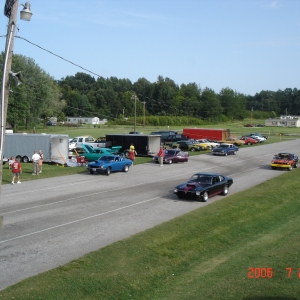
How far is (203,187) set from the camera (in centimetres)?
2144

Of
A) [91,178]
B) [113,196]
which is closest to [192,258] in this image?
[113,196]

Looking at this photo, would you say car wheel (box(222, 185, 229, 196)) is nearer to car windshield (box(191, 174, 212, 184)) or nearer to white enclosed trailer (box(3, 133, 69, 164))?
car windshield (box(191, 174, 212, 184))

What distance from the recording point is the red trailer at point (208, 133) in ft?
201

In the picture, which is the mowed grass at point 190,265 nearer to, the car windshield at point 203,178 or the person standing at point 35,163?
the car windshield at point 203,178

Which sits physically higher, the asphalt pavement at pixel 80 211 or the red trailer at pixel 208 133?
the red trailer at pixel 208 133

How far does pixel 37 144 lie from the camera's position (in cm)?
3450

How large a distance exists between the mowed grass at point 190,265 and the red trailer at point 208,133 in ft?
146

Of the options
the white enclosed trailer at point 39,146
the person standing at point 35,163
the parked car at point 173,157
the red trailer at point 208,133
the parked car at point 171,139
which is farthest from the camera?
the red trailer at point 208,133

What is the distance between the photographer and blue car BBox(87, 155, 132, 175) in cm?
2959

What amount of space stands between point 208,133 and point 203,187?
42104 millimetres

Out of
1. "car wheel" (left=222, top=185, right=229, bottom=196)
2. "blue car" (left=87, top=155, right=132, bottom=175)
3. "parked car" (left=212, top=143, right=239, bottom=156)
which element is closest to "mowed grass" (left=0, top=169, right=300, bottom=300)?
"car wheel" (left=222, top=185, right=229, bottom=196)

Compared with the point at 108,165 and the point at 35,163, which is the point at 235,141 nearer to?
the point at 108,165

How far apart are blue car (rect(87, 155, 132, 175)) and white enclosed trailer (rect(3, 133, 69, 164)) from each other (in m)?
5.21

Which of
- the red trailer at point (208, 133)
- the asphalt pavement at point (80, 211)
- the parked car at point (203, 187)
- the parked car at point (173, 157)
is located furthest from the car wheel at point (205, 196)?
the red trailer at point (208, 133)
